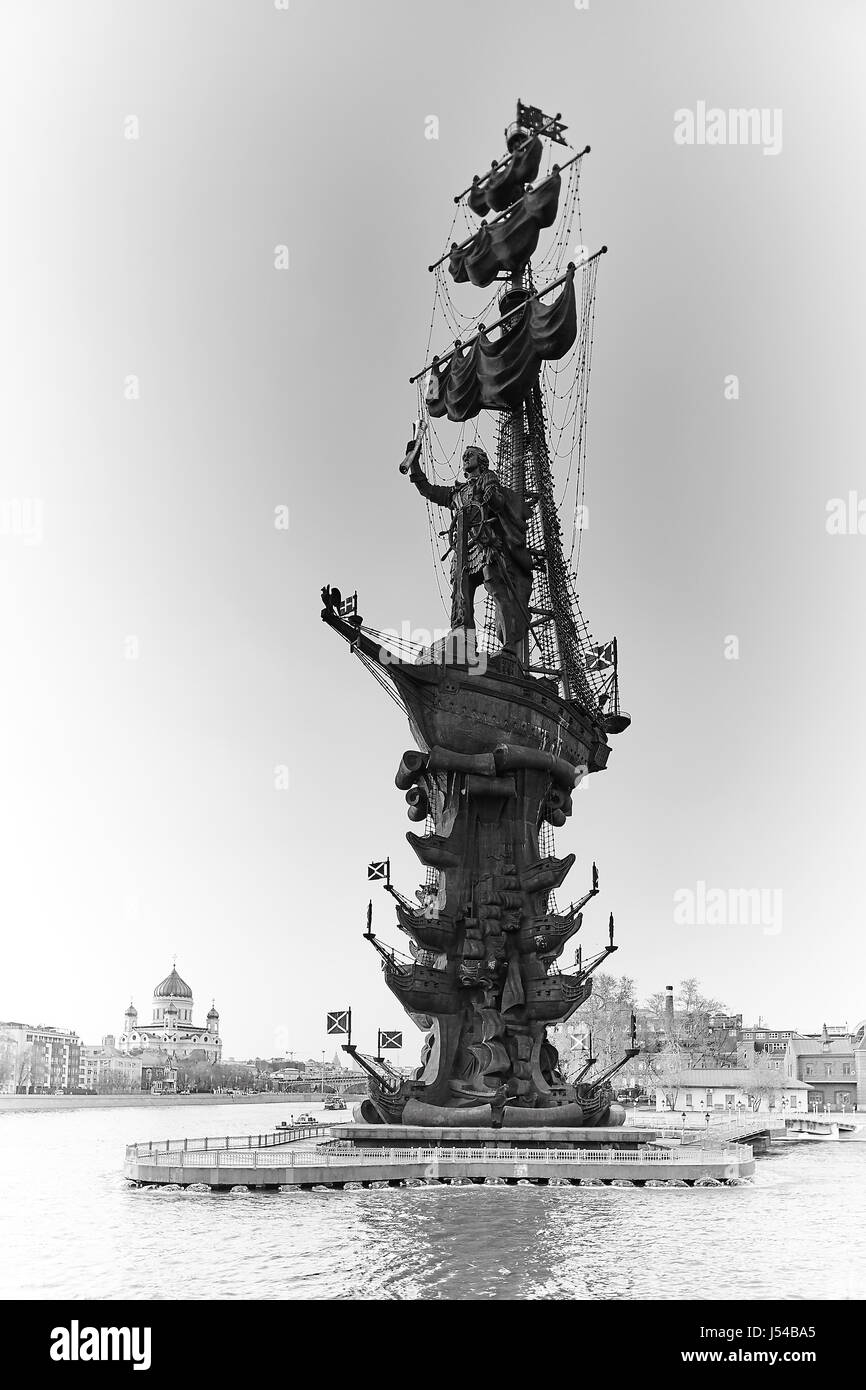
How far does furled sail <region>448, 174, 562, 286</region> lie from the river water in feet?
139

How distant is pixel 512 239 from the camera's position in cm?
5725

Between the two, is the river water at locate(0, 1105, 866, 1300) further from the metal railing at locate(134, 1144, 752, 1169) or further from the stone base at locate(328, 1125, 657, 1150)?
the stone base at locate(328, 1125, 657, 1150)

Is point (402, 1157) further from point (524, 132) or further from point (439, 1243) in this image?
point (524, 132)

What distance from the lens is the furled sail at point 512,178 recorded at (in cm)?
5862

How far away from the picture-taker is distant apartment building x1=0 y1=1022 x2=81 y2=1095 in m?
146

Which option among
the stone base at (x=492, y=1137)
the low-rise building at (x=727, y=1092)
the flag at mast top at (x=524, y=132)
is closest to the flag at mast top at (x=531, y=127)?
the flag at mast top at (x=524, y=132)

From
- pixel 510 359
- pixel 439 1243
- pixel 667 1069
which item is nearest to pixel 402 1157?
pixel 439 1243

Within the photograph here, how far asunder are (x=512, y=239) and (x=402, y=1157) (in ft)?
136

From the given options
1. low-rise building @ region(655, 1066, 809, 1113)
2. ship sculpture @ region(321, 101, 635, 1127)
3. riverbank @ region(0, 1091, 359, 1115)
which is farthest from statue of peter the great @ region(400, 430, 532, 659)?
riverbank @ region(0, 1091, 359, 1115)

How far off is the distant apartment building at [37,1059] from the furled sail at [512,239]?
10354 centimetres

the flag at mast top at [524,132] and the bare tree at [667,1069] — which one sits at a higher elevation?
the flag at mast top at [524,132]

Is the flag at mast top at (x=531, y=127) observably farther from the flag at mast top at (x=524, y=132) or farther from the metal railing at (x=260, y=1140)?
the metal railing at (x=260, y=1140)

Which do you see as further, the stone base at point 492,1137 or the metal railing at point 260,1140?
the metal railing at point 260,1140
